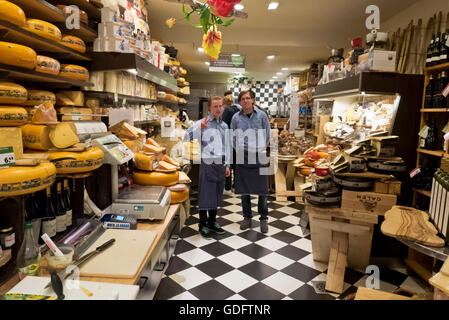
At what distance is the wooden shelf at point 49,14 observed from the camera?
1.82 metres

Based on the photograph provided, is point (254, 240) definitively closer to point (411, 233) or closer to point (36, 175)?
point (411, 233)

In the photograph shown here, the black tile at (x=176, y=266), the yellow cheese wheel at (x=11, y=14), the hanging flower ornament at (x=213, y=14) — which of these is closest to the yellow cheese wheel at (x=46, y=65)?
the yellow cheese wheel at (x=11, y=14)

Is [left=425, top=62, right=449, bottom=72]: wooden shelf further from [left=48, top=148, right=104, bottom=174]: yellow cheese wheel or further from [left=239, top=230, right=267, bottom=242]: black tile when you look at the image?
[left=48, top=148, right=104, bottom=174]: yellow cheese wheel

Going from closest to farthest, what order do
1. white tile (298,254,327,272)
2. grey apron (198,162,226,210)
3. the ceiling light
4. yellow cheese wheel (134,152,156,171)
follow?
yellow cheese wheel (134,152,156,171) < white tile (298,254,327,272) < grey apron (198,162,226,210) < the ceiling light

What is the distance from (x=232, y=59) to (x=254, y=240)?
4.85 m

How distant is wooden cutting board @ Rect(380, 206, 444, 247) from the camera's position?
1.94 metres

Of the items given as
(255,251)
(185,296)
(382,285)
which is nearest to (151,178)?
(185,296)

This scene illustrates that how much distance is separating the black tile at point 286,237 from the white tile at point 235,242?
44 centimetres

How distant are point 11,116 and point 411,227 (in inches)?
94.4

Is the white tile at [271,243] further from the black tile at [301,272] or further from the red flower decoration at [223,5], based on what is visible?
the red flower decoration at [223,5]

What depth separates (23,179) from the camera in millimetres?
1191

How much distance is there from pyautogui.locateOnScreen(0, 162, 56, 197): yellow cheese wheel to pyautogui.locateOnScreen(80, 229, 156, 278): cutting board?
0.43 metres

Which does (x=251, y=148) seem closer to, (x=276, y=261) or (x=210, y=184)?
(x=210, y=184)

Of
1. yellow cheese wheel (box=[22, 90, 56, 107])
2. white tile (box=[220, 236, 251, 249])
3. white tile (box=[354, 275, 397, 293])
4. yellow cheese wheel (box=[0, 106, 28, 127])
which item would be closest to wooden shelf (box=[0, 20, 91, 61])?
yellow cheese wheel (box=[22, 90, 56, 107])
